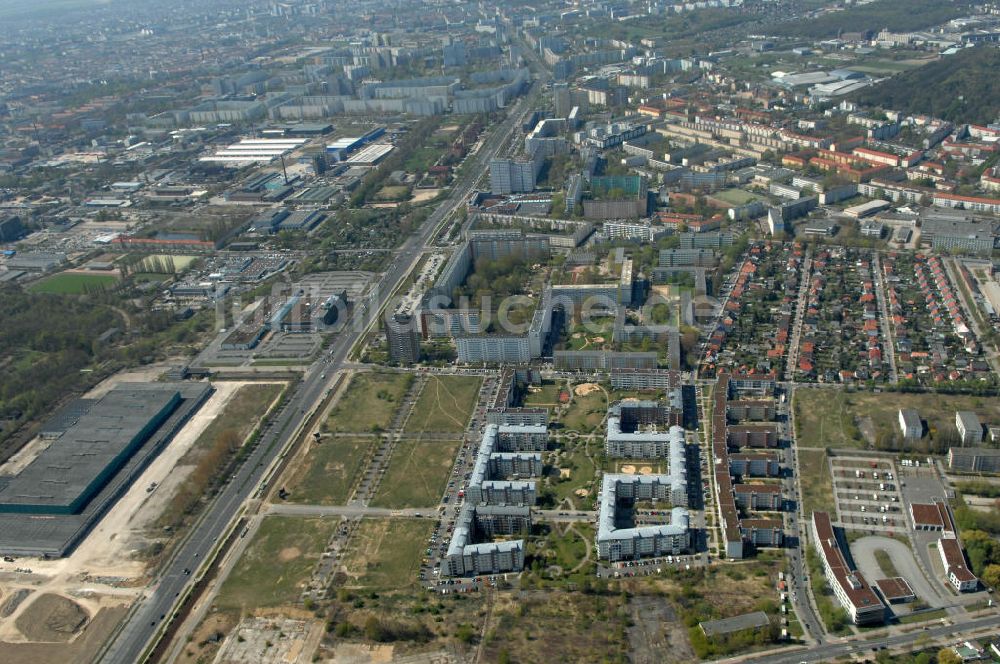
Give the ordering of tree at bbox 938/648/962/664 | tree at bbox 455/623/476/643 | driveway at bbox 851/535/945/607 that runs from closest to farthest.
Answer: tree at bbox 938/648/962/664 < tree at bbox 455/623/476/643 < driveway at bbox 851/535/945/607

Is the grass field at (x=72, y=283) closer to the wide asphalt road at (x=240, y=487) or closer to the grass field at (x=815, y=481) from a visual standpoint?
the wide asphalt road at (x=240, y=487)

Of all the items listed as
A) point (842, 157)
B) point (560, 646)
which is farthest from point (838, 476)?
point (842, 157)

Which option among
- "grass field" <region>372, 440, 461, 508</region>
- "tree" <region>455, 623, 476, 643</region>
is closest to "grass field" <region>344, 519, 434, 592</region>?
"grass field" <region>372, 440, 461, 508</region>

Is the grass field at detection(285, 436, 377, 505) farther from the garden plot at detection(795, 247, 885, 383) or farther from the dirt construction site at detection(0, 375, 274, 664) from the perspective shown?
the garden plot at detection(795, 247, 885, 383)

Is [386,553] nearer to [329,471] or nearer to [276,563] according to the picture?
[276,563]

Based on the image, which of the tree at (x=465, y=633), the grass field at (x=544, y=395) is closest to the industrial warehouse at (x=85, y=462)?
the tree at (x=465, y=633)

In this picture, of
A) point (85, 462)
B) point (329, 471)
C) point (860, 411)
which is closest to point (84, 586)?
point (85, 462)
